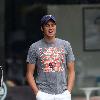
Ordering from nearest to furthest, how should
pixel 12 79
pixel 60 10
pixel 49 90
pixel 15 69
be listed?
pixel 49 90 < pixel 60 10 < pixel 12 79 < pixel 15 69

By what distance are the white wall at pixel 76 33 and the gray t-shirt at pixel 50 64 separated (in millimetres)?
2560

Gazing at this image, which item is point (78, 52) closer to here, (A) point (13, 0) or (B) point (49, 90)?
(A) point (13, 0)

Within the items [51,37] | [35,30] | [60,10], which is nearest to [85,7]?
[60,10]

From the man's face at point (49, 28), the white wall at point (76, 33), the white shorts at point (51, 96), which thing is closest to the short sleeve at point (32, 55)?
the man's face at point (49, 28)

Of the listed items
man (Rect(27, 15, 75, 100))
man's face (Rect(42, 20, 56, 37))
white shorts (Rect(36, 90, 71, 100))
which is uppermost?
man's face (Rect(42, 20, 56, 37))

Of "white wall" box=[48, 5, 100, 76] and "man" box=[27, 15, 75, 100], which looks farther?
"white wall" box=[48, 5, 100, 76]

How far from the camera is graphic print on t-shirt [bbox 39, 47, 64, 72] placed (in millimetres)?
5460

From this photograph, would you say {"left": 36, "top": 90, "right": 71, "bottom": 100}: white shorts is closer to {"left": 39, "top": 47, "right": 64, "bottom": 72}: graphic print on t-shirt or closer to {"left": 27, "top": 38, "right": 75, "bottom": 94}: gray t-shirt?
{"left": 27, "top": 38, "right": 75, "bottom": 94}: gray t-shirt

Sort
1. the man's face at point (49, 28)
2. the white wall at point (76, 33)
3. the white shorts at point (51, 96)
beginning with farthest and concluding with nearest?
the white wall at point (76, 33)
the man's face at point (49, 28)
the white shorts at point (51, 96)

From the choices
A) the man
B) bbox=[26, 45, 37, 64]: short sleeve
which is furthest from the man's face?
bbox=[26, 45, 37, 64]: short sleeve

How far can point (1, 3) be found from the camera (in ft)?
27.9

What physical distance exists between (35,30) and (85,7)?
115 centimetres

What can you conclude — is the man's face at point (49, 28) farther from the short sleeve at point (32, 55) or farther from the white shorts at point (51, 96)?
the white shorts at point (51, 96)

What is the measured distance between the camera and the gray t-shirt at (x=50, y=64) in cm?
543
